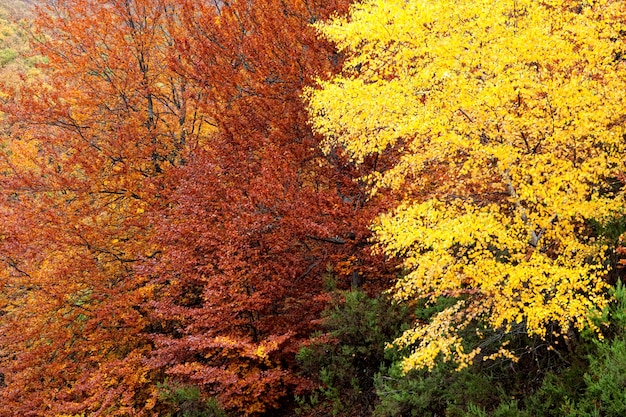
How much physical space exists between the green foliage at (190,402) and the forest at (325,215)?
0.18 ft

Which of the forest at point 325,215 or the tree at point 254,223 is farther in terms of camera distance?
the tree at point 254,223

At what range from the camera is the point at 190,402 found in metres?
8.50

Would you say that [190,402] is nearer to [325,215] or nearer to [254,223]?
[254,223]

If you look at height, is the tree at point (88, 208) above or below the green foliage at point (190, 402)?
above

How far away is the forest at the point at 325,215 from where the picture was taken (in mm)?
5273

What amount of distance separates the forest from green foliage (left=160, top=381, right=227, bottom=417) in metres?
0.06

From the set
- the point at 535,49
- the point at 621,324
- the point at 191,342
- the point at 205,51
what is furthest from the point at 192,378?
the point at 205,51

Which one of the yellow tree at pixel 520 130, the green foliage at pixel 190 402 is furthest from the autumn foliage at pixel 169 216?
the yellow tree at pixel 520 130

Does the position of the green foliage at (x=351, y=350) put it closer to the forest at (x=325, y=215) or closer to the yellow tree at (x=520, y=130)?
the forest at (x=325, y=215)

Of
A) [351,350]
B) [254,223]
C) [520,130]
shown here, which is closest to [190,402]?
[351,350]

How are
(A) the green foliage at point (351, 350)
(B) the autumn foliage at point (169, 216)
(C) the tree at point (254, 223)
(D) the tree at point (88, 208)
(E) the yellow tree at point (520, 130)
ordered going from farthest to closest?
1. (D) the tree at point (88, 208)
2. (B) the autumn foliage at point (169, 216)
3. (C) the tree at point (254, 223)
4. (A) the green foliage at point (351, 350)
5. (E) the yellow tree at point (520, 130)

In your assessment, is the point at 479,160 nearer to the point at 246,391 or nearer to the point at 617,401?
the point at 617,401

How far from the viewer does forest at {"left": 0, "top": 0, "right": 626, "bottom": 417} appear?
17.3ft

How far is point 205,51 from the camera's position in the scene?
522 inches
